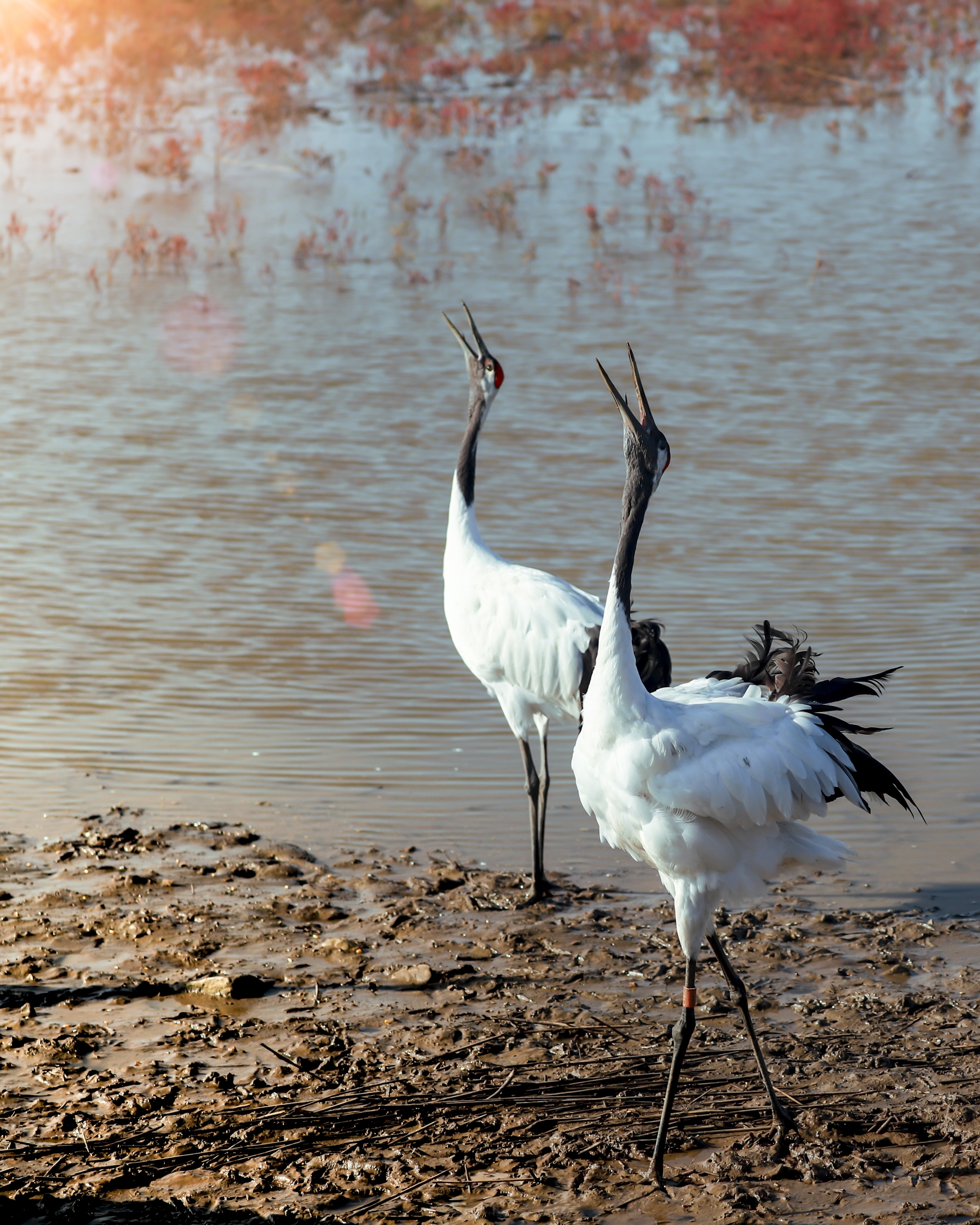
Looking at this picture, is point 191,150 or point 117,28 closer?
point 191,150

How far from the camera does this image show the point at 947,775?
6121mm

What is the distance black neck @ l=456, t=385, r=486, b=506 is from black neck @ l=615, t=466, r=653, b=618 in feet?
6.88

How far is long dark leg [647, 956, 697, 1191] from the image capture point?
373 cm

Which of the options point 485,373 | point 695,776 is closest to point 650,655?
point 695,776

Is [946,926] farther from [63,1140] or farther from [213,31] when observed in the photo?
[213,31]

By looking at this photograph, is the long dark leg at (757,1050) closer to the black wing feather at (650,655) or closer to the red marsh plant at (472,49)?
the black wing feather at (650,655)

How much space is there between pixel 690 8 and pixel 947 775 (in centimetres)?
2300

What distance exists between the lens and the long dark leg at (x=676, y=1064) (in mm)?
3727

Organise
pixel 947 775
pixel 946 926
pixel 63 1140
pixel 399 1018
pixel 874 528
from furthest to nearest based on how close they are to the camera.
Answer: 1. pixel 874 528
2. pixel 947 775
3. pixel 946 926
4. pixel 399 1018
5. pixel 63 1140

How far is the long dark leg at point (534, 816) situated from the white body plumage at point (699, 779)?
1.17 m

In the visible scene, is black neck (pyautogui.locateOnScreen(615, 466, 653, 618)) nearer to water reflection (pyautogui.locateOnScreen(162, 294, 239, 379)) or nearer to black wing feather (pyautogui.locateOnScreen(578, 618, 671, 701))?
black wing feather (pyautogui.locateOnScreen(578, 618, 671, 701))

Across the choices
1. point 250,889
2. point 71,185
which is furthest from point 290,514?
point 71,185

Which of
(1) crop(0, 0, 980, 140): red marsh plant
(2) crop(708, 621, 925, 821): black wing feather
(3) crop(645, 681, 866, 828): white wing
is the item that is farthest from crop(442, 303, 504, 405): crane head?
(1) crop(0, 0, 980, 140): red marsh plant

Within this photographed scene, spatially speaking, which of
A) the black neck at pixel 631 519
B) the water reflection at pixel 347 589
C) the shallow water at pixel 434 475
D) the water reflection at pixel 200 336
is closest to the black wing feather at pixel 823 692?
the black neck at pixel 631 519
